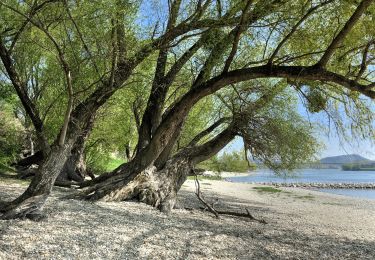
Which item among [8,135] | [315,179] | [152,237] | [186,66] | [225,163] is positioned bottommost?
[152,237]

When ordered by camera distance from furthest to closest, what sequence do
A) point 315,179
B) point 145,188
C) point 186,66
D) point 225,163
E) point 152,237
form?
point 315,179 → point 225,163 → point 186,66 → point 145,188 → point 152,237

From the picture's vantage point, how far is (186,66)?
1508 cm

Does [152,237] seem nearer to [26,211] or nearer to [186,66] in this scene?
[26,211]

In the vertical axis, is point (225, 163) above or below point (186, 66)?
below

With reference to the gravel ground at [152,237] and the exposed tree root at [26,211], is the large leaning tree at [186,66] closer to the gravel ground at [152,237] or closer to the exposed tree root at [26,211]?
the exposed tree root at [26,211]


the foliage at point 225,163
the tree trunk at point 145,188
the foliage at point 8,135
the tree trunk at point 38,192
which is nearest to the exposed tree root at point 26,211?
the tree trunk at point 38,192

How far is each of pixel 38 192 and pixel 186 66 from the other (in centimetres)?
769

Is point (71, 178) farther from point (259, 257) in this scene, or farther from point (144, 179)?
point (259, 257)

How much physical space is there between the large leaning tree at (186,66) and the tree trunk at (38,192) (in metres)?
0.02

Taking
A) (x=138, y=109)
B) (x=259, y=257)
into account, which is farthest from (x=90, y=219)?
(x=138, y=109)

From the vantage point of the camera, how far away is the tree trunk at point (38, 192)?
332 inches

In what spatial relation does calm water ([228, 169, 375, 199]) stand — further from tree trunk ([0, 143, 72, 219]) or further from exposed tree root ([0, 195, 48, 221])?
exposed tree root ([0, 195, 48, 221])

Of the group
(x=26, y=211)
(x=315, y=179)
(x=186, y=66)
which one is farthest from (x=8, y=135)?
(x=315, y=179)

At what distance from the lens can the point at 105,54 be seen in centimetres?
1046
